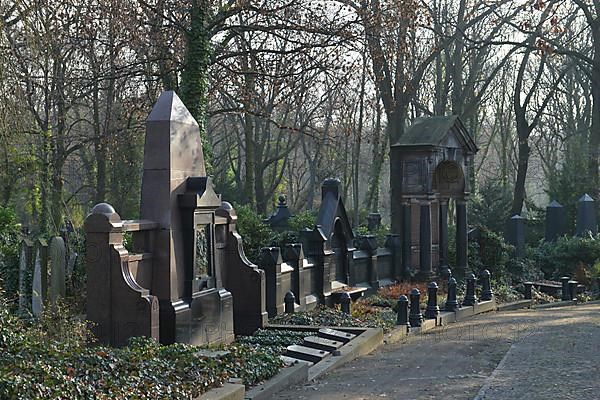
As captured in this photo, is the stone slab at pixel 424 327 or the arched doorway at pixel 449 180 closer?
the stone slab at pixel 424 327

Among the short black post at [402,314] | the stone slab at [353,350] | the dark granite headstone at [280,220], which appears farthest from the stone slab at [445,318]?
the dark granite headstone at [280,220]

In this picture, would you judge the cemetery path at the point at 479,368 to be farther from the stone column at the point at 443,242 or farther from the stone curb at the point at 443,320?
the stone column at the point at 443,242

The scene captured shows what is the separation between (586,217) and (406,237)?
1160 centimetres

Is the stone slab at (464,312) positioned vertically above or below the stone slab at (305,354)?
below

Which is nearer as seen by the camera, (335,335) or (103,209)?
(103,209)

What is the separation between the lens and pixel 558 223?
3089 centimetres

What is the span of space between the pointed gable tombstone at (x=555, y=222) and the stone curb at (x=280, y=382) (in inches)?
923

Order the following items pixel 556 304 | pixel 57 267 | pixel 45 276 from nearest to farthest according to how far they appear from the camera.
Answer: pixel 57 267
pixel 45 276
pixel 556 304

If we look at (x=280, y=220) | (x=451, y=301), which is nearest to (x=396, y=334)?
(x=451, y=301)

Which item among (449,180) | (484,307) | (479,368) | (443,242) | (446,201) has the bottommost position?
(484,307)

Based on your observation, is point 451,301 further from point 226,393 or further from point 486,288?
point 226,393

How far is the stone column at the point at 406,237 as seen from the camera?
21.3 meters

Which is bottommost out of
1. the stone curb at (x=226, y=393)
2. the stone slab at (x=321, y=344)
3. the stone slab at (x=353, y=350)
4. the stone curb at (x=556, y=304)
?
the stone curb at (x=556, y=304)

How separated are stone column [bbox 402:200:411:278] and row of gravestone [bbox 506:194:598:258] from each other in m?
7.53
